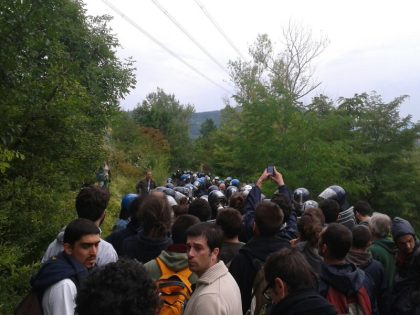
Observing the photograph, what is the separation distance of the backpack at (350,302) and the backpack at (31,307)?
7.10ft

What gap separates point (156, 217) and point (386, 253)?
253cm

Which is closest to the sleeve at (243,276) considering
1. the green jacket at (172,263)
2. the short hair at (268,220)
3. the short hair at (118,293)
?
the short hair at (268,220)

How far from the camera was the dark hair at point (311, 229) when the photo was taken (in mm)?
4562

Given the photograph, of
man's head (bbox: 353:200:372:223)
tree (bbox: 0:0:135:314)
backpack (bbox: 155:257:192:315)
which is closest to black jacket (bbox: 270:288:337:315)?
backpack (bbox: 155:257:192:315)

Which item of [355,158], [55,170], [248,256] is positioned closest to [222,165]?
[355,158]

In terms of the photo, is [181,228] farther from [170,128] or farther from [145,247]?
[170,128]

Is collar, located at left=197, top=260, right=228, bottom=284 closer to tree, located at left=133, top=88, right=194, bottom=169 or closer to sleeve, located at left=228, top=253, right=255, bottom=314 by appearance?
sleeve, located at left=228, top=253, right=255, bottom=314

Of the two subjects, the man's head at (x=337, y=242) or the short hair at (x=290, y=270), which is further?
the man's head at (x=337, y=242)

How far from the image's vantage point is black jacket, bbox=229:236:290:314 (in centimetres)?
408

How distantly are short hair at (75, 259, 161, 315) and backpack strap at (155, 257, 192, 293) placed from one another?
1526 mm

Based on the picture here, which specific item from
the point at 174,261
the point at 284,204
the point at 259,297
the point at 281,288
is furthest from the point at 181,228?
the point at 284,204

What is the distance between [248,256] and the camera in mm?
4121

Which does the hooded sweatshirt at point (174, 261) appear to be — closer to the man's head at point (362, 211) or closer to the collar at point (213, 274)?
the collar at point (213, 274)

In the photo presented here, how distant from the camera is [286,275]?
116 inches
